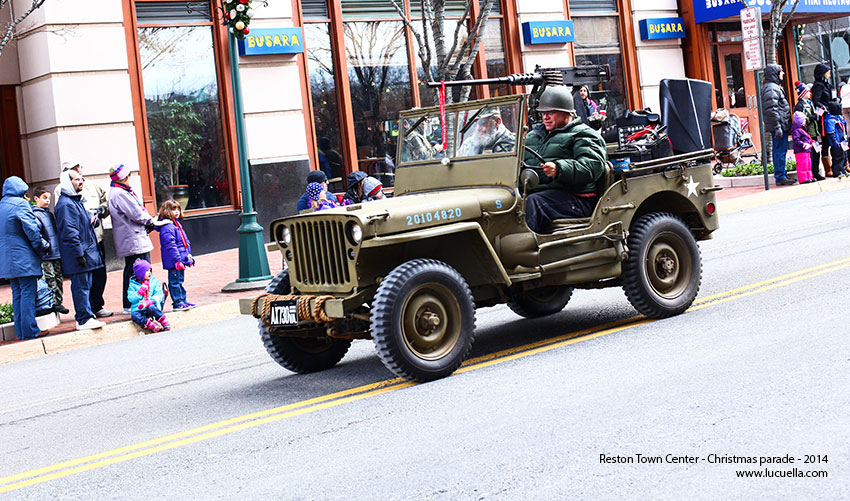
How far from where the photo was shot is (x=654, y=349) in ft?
22.7

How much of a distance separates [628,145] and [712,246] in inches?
195

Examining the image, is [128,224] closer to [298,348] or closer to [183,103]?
[298,348]

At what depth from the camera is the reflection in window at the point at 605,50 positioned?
76.8 feet

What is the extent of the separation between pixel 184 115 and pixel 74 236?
6954 mm

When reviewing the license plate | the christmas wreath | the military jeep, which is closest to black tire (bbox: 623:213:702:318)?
the military jeep

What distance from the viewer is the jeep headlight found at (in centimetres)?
650

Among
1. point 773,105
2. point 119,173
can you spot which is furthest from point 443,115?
point 773,105

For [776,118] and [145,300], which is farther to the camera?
[776,118]

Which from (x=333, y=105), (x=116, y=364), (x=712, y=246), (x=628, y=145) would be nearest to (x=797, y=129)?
(x=712, y=246)

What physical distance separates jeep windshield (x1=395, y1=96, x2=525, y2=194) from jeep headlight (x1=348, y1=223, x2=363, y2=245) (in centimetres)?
137

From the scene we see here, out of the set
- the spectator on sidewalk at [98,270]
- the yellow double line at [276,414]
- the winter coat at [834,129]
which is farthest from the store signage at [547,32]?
the yellow double line at [276,414]

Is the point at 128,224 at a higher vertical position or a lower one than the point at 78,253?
higher

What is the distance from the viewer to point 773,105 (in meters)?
18.9

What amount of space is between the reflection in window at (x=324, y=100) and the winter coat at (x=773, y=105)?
8.18m
